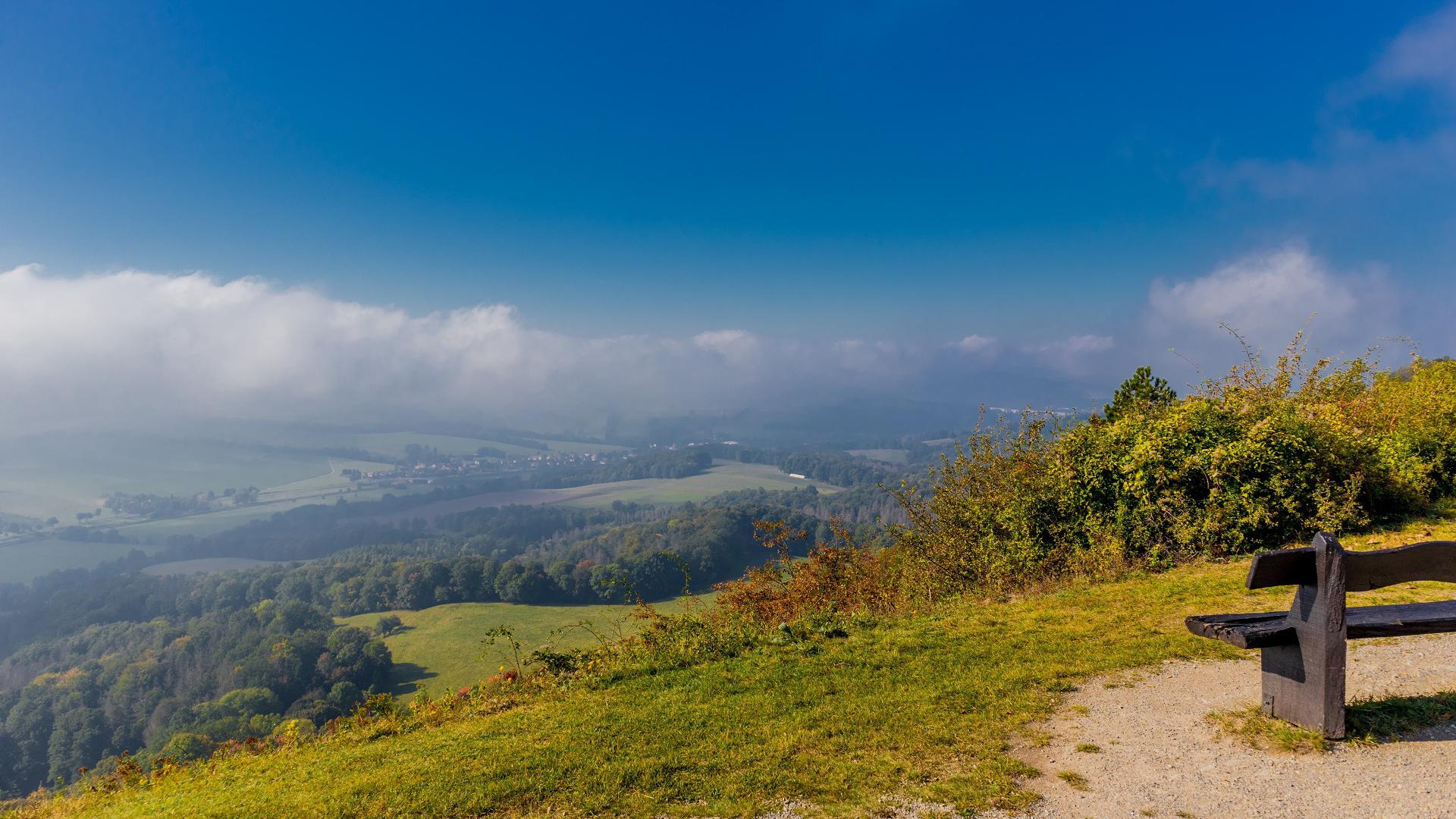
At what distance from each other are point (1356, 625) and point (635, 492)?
169 metres

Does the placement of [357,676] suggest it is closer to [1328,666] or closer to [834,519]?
[834,519]

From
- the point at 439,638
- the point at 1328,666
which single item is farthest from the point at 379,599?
the point at 1328,666

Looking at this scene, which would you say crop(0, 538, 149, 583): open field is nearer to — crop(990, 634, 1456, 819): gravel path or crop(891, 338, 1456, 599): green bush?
crop(891, 338, 1456, 599): green bush

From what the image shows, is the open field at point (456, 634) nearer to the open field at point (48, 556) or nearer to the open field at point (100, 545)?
the open field at point (48, 556)

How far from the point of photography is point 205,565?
127 meters

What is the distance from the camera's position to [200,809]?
623cm

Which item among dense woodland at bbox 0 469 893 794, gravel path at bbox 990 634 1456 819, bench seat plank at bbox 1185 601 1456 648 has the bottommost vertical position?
dense woodland at bbox 0 469 893 794

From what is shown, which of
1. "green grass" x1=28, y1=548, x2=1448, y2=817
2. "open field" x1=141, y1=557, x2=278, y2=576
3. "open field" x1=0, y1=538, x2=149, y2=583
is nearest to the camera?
"green grass" x1=28, y1=548, x2=1448, y2=817

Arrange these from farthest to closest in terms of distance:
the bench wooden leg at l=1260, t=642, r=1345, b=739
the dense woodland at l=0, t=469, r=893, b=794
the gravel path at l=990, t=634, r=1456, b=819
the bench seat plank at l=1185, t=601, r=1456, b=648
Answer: the dense woodland at l=0, t=469, r=893, b=794 → the bench wooden leg at l=1260, t=642, r=1345, b=739 → the bench seat plank at l=1185, t=601, r=1456, b=648 → the gravel path at l=990, t=634, r=1456, b=819

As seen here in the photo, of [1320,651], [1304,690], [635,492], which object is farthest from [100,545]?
[1320,651]

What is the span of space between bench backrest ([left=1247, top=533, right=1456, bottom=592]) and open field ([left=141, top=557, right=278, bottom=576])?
503 ft

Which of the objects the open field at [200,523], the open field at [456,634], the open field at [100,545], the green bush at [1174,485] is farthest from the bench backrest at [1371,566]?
the open field at [200,523]

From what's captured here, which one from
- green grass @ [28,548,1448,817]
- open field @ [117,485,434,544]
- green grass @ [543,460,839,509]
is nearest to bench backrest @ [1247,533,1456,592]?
green grass @ [28,548,1448,817]

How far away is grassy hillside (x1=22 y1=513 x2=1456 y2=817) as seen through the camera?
205 inches
